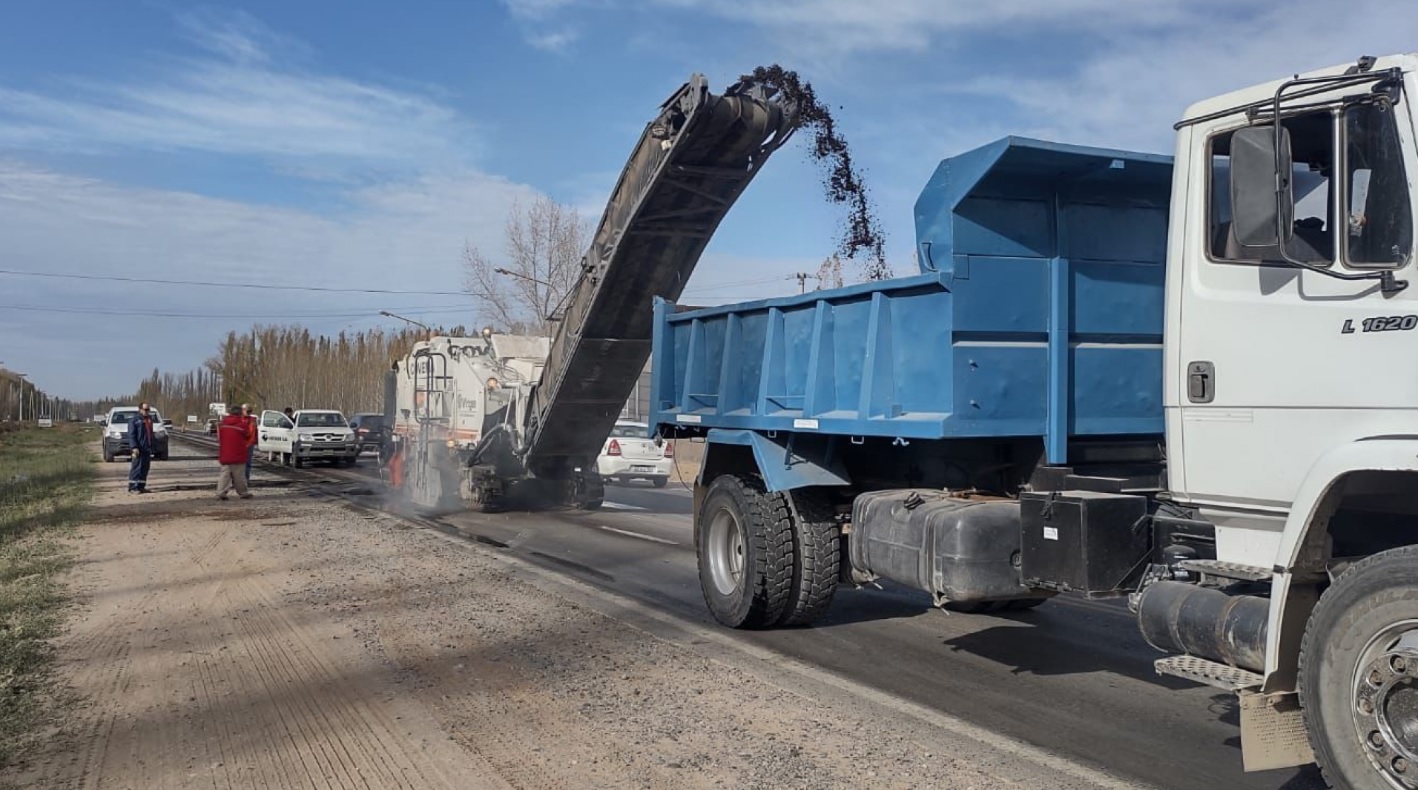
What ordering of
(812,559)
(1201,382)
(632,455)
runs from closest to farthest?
(1201,382)
(812,559)
(632,455)

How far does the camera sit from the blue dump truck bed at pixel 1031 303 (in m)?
6.08

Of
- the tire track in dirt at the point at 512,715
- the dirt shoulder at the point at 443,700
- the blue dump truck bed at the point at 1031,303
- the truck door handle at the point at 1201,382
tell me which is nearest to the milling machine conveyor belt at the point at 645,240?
the dirt shoulder at the point at 443,700

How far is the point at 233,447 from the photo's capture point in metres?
19.9

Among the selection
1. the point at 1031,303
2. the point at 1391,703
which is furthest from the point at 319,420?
the point at 1391,703

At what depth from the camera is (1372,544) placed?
4.34 m

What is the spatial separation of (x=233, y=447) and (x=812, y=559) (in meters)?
15.4

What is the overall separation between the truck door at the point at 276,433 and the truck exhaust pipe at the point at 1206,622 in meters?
31.9

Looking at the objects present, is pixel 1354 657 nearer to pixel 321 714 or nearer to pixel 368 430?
pixel 321 714

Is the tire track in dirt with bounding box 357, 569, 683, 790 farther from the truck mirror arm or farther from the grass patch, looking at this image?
the truck mirror arm

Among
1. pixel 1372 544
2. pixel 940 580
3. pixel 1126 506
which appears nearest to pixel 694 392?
pixel 940 580

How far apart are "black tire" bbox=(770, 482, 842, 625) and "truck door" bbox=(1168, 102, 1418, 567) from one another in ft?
11.1

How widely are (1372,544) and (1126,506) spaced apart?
114cm

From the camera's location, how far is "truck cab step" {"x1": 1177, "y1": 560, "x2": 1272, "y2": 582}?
4426mm

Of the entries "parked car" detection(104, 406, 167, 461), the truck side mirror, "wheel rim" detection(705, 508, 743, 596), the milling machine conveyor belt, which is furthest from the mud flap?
"parked car" detection(104, 406, 167, 461)
